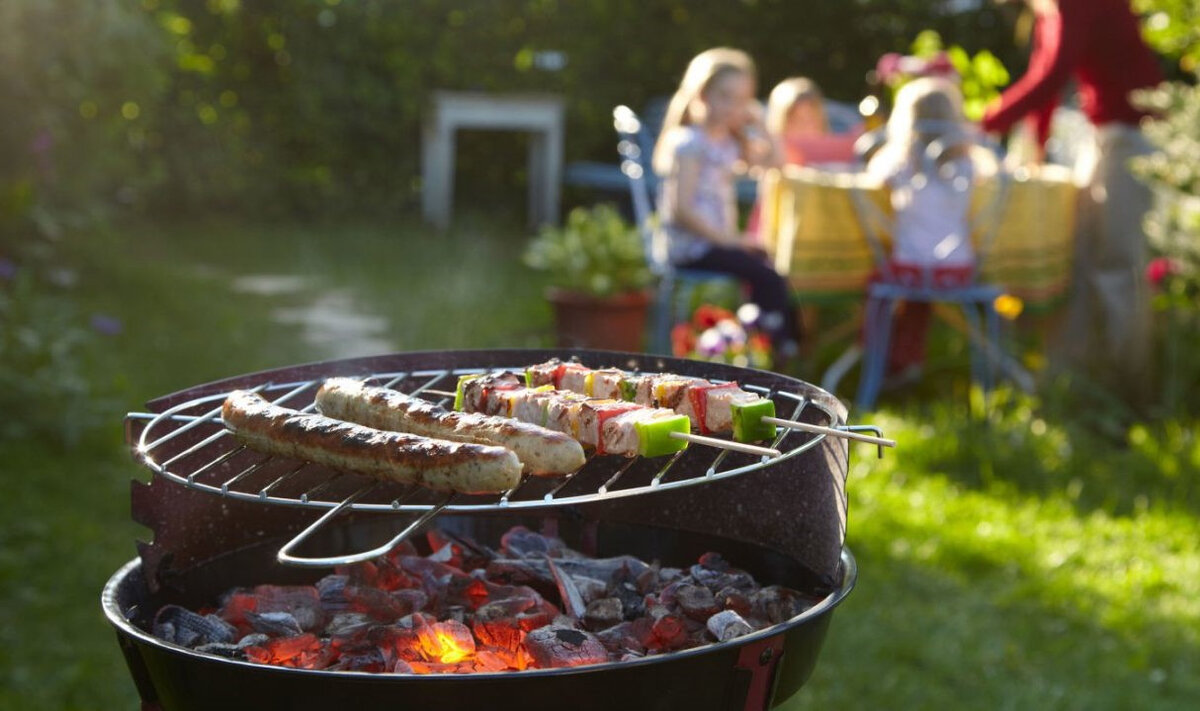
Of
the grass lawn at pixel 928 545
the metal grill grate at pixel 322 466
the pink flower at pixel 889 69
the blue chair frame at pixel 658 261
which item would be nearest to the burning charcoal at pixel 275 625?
the metal grill grate at pixel 322 466

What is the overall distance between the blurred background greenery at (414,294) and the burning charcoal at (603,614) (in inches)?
62.0

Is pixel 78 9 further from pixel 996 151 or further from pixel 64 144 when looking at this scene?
pixel 996 151

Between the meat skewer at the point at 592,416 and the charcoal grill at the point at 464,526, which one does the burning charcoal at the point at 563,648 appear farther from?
the meat skewer at the point at 592,416

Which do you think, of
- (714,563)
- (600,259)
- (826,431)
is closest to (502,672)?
(826,431)

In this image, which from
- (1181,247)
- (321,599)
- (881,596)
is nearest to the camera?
(321,599)

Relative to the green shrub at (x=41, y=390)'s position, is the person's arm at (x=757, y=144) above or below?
above

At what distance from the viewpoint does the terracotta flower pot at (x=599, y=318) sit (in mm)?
6480

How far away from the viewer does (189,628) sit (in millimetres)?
1937

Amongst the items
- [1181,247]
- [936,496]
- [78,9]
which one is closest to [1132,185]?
[1181,247]

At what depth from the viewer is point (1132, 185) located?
18.5 feet

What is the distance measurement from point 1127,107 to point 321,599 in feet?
15.6

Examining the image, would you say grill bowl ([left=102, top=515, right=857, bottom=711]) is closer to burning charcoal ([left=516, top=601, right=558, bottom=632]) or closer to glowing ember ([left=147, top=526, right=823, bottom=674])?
glowing ember ([left=147, top=526, right=823, bottom=674])

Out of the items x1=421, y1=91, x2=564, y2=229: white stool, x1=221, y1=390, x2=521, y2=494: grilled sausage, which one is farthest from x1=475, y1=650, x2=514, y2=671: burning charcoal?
x1=421, y1=91, x2=564, y2=229: white stool

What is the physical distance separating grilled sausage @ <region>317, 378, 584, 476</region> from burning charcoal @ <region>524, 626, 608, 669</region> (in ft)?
0.89
